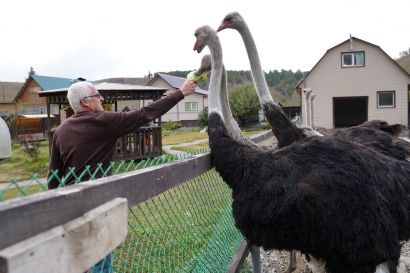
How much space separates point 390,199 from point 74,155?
1.97 m

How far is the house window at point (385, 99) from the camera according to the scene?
25594 millimetres

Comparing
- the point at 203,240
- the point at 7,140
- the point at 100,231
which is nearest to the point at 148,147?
the point at 7,140

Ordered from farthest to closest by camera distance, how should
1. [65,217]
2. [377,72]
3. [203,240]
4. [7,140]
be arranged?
[377,72] < [7,140] < [203,240] < [65,217]

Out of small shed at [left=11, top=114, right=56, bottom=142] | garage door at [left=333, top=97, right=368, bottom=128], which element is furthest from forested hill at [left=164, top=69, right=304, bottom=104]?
small shed at [left=11, top=114, right=56, bottom=142]

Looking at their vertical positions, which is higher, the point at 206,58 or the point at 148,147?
the point at 206,58

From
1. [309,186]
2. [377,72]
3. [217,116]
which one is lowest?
[309,186]

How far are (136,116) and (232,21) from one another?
98.0 inches

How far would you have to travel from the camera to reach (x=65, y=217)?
49.5 inches

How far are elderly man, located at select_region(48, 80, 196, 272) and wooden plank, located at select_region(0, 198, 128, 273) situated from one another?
1.15 metres

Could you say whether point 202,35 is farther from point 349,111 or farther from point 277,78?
point 277,78

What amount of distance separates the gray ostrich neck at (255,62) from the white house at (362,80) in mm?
21054

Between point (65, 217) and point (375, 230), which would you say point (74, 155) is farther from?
point (375, 230)

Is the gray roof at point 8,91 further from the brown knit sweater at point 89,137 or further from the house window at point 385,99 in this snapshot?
the brown knit sweater at point 89,137

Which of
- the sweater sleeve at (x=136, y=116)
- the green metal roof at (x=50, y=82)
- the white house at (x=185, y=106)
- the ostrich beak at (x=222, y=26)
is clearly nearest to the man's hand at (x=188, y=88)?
the sweater sleeve at (x=136, y=116)
